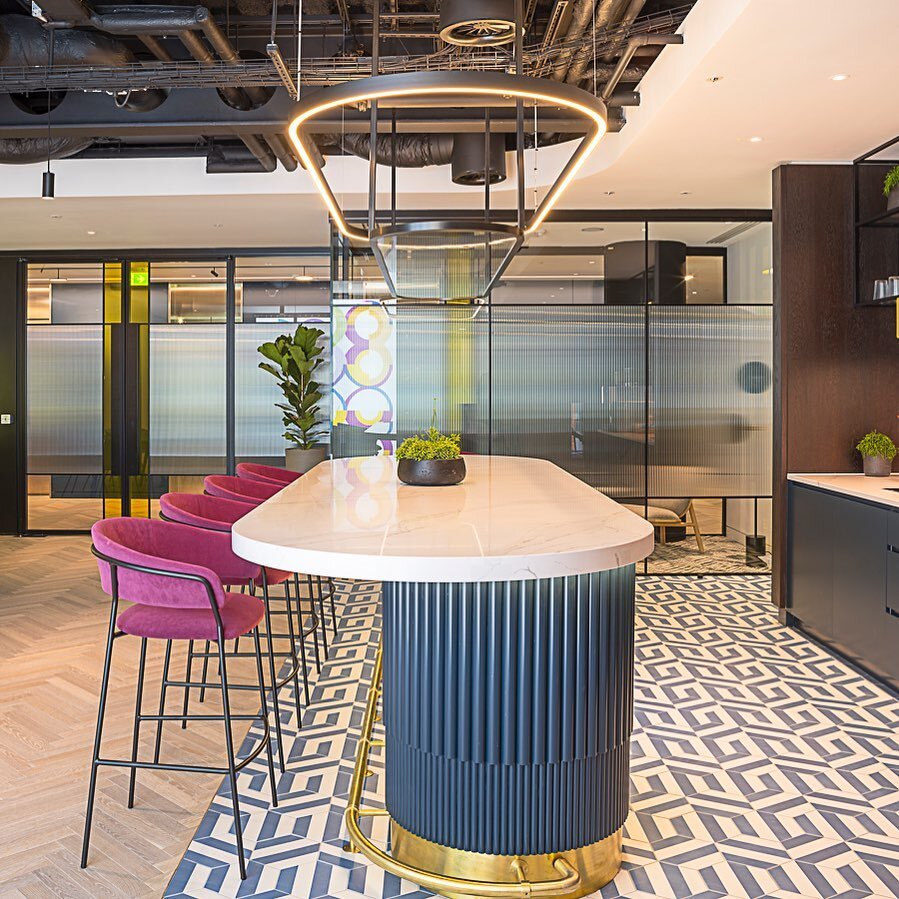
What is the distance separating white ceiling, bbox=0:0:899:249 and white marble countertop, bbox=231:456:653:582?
1827 mm

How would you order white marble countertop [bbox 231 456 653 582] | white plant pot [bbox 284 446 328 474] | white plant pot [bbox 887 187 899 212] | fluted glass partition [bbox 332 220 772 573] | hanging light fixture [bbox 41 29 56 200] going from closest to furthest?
white marble countertop [bbox 231 456 653 582]
hanging light fixture [bbox 41 29 56 200]
white plant pot [bbox 887 187 899 212]
fluted glass partition [bbox 332 220 772 573]
white plant pot [bbox 284 446 328 474]

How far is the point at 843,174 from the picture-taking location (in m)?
5.16

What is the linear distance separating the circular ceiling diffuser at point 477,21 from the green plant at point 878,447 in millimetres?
3166

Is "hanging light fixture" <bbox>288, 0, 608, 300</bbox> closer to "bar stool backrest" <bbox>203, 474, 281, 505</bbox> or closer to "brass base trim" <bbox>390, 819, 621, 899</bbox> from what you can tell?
"bar stool backrest" <bbox>203, 474, 281, 505</bbox>

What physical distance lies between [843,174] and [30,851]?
512cm

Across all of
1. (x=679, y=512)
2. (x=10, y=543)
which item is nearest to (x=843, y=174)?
(x=679, y=512)

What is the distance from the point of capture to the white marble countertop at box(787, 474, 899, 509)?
417cm

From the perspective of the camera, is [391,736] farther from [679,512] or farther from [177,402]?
[177,402]

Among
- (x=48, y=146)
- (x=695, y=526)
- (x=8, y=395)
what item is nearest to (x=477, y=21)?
(x=48, y=146)

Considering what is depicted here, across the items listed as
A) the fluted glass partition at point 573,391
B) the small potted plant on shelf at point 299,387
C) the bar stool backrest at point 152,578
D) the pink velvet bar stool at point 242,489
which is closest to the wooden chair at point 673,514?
the fluted glass partition at point 573,391

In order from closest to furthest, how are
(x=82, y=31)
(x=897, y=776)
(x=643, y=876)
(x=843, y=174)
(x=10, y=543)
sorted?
(x=643, y=876) → (x=897, y=776) → (x=82, y=31) → (x=843, y=174) → (x=10, y=543)

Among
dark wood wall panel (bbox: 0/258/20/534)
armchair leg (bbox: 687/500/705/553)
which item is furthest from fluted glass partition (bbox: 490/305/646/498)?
dark wood wall panel (bbox: 0/258/20/534)

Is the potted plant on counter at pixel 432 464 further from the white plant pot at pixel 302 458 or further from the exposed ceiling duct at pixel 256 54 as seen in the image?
the white plant pot at pixel 302 458

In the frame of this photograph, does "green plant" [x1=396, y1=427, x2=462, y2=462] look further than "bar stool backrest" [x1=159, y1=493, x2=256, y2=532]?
Yes
